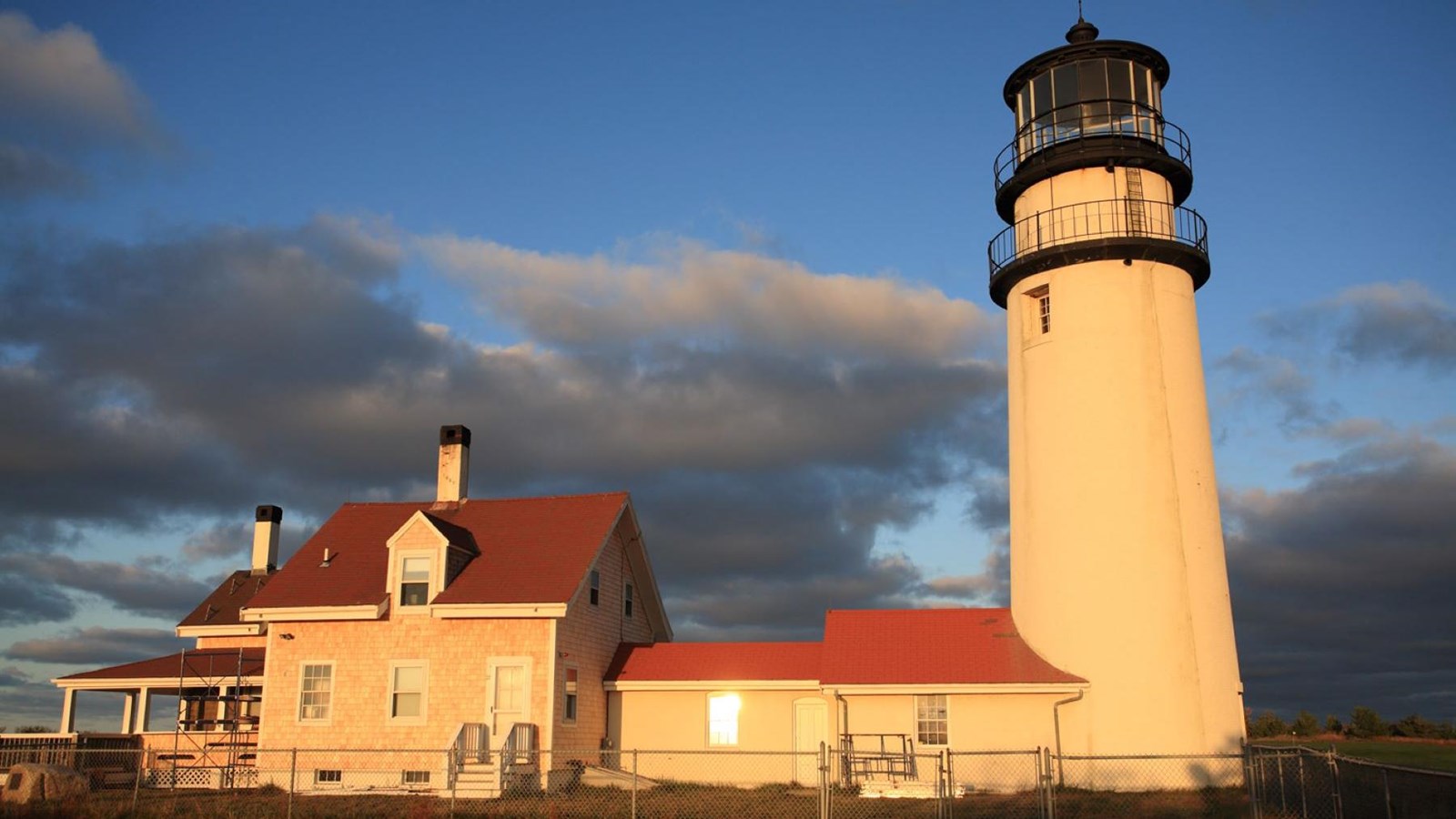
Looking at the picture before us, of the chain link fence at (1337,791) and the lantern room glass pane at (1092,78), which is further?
the lantern room glass pane at (1092,78)

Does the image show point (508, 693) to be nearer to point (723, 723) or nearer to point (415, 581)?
point (415, 581)

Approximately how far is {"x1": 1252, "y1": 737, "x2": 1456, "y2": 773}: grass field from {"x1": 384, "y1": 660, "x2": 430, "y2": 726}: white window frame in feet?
67.7

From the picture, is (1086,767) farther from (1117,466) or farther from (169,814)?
(169,814)

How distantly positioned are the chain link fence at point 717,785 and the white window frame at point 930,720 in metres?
0.45

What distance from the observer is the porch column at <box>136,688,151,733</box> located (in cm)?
3088

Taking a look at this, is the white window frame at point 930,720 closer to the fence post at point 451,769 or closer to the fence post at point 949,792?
the fence post at point 949,792

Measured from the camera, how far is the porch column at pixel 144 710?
30.9 m

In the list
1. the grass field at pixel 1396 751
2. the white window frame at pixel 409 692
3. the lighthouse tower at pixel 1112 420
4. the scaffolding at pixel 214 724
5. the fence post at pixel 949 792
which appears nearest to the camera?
the fence post at pixel 949 792

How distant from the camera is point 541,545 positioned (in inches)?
1118

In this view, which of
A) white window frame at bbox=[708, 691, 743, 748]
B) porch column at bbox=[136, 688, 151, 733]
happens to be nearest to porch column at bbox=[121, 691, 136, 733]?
porch column at bbox=[136, 688, 151, 733]

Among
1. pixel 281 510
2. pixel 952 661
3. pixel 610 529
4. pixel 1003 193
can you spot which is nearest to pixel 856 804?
pixel 952 661

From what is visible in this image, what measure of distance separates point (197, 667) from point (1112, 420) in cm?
2406

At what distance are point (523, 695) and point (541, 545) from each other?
3948mm

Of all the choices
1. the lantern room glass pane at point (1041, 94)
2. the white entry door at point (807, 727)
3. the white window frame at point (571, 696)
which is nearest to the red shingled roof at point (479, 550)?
the white window frame at point (571, 696)
